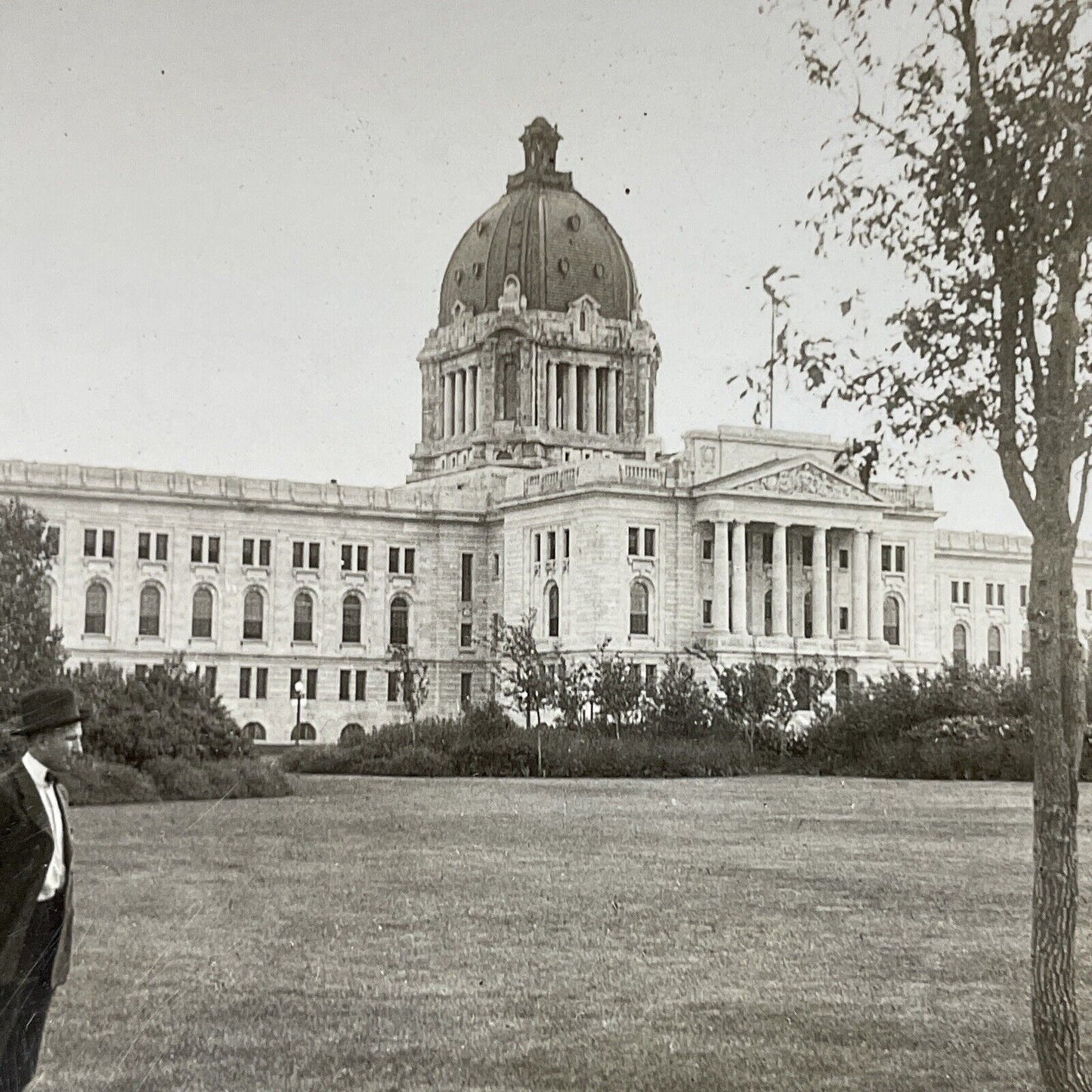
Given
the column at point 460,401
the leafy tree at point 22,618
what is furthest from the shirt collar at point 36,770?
the column at point 460,401

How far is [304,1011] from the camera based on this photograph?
44.7 feet

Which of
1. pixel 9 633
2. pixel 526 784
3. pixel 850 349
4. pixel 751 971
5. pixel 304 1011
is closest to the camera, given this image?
pixel 850 349

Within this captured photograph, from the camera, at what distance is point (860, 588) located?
295 ft

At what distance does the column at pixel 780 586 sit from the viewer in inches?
3425

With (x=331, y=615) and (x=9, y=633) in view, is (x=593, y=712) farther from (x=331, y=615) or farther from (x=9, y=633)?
(x=331, y=615)

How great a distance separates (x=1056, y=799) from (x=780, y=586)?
7659 centimetres

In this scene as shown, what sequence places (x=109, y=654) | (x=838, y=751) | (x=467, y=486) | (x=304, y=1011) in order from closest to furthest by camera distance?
(x=304, y=1011) < (x=838, y=751) < (x=109, y=654) < (x=467, y=486)

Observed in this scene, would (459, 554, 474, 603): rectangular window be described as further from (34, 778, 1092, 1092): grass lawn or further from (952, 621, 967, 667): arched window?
(34, 778, 1092, 1092): grass lawn

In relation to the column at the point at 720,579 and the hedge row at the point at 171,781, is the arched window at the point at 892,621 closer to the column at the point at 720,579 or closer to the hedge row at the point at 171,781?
the column at the point at 720,579

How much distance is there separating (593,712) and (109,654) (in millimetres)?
30191

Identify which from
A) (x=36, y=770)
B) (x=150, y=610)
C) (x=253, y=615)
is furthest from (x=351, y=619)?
(x=36, y=770)

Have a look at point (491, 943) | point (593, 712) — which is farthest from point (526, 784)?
point (491, 943)

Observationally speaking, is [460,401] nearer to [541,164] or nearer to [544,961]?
[541,164]

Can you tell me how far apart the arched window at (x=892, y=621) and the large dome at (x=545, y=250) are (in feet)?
74.1
